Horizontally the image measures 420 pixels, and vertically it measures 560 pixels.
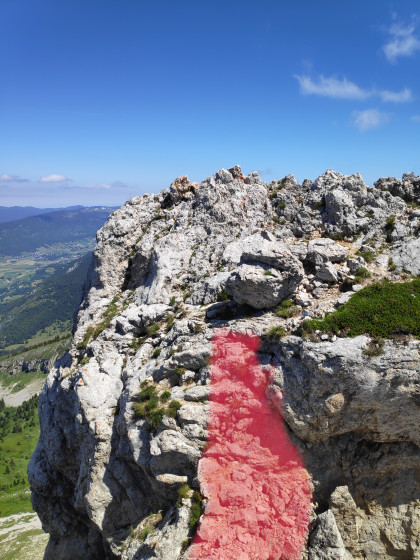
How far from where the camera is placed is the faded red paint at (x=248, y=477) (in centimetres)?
1902

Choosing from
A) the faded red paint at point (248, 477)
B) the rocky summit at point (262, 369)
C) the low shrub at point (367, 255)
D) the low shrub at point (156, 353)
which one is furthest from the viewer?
the low shrub at point (367, 255)

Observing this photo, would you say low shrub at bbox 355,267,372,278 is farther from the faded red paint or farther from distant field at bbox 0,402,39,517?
distant field at bbox 0,402,39,517

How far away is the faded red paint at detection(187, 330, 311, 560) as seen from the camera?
62.4 feet

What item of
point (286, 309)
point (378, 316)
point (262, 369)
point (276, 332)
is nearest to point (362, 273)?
point (378, 316)

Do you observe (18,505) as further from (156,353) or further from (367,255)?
(367,255)

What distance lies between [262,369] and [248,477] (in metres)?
6.81

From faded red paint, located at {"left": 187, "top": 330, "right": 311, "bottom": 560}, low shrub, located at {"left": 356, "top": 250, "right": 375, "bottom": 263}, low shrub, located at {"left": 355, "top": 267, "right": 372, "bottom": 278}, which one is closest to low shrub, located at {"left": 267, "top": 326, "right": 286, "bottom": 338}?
faded red paint, located at {"left": 187, "top": 330, "right": 311, "bottom": 560}

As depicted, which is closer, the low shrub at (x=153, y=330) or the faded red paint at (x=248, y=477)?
the faded red paint at (x=248, y=477)

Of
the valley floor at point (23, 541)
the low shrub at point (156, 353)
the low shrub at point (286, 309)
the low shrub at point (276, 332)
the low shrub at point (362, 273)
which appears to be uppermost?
the low shrub at point (362, 273)

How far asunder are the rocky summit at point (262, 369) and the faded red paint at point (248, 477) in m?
0.21

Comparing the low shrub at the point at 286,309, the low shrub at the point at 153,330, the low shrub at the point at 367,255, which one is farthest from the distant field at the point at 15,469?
the low shrub at the point at 367,255

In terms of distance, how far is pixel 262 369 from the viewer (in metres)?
21.7

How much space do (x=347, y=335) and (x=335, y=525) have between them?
11341 millimetres

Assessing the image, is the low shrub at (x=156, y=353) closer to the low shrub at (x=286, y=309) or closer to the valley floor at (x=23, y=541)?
the low shrub at (x=286, y=309)
